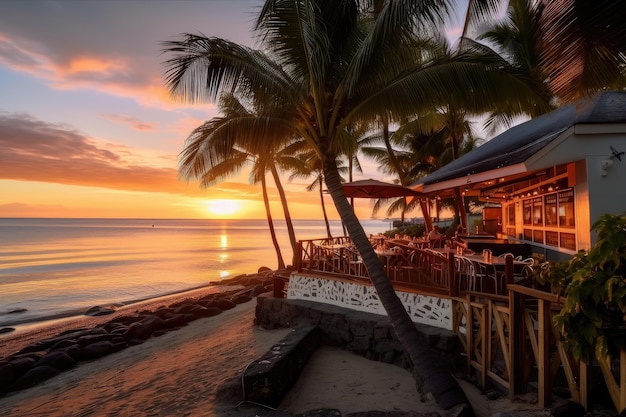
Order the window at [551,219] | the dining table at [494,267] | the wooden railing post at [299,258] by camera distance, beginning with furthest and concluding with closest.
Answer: the wooden railing post at [299,258] < the window at [551,219] < the dining table at [494,267]

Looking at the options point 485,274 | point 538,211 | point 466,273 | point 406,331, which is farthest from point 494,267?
point 538,211

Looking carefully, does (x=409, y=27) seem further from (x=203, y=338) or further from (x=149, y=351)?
(x=149, y=351)

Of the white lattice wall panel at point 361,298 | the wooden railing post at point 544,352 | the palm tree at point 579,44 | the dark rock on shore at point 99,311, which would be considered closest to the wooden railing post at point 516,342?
the wooden railing post at point 544,352

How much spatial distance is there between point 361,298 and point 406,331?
2.76 m

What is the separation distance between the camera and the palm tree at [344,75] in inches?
202

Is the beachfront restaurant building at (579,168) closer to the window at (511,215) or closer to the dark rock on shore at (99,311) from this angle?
the window at (511,215)

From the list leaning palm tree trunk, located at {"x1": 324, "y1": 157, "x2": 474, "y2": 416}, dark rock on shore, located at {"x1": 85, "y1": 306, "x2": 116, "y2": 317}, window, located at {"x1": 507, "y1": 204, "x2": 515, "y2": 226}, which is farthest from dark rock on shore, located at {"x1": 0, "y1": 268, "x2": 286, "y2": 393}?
window, located at {"x1": 507, "y1": 204, "x2": 515, "y2": 226}

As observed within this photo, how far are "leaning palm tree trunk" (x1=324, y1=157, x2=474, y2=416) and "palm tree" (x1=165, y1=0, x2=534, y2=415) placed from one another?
0.01 meters

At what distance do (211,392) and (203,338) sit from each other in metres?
4.02

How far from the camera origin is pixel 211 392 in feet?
20.4

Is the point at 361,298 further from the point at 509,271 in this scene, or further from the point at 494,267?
the point at 509,271

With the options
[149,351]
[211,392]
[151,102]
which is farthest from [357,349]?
[151,102]

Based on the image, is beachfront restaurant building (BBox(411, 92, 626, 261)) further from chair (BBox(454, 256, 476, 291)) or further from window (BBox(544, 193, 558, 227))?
chair (BBox(454, 256, 476, 291))

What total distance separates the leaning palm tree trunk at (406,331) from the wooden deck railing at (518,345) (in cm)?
64
